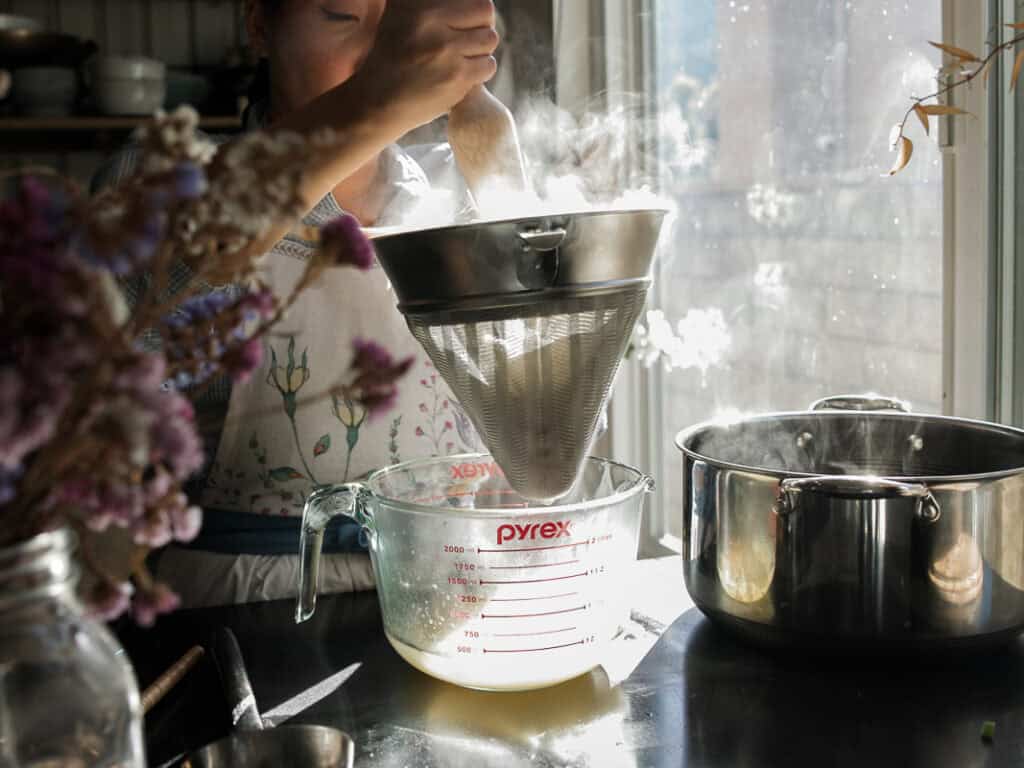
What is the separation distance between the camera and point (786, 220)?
1.62 m

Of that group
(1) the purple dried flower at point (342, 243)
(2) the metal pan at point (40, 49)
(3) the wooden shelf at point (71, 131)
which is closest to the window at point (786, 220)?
(1) the purple dried flower at point (342, 243)

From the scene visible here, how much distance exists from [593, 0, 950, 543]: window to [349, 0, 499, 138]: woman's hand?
50cm

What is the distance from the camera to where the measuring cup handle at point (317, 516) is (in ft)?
2.81

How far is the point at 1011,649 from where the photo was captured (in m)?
0.89

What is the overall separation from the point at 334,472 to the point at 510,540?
568 millimetres

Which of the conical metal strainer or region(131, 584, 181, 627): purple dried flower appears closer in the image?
region(131, 584, 181, 627): purple dried flower

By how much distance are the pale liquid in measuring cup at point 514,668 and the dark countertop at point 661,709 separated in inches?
0.7

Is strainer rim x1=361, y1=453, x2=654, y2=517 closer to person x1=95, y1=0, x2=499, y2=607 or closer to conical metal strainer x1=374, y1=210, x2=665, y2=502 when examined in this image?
conical metal strainer x1=374, y1=210, x2=665, y2=502

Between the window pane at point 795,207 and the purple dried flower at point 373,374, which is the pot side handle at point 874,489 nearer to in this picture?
the purple dried flower at point 373,374

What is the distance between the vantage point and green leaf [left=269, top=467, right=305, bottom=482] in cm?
129

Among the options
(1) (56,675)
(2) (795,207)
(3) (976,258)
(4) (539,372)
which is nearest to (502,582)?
(4) (539,372)

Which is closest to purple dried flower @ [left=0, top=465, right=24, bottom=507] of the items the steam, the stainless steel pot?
the stainless steel pot

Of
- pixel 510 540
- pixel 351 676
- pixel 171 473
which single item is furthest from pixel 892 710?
pixel 171 473

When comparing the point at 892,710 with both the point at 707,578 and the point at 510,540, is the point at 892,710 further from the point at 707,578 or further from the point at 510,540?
the point at 510,540
